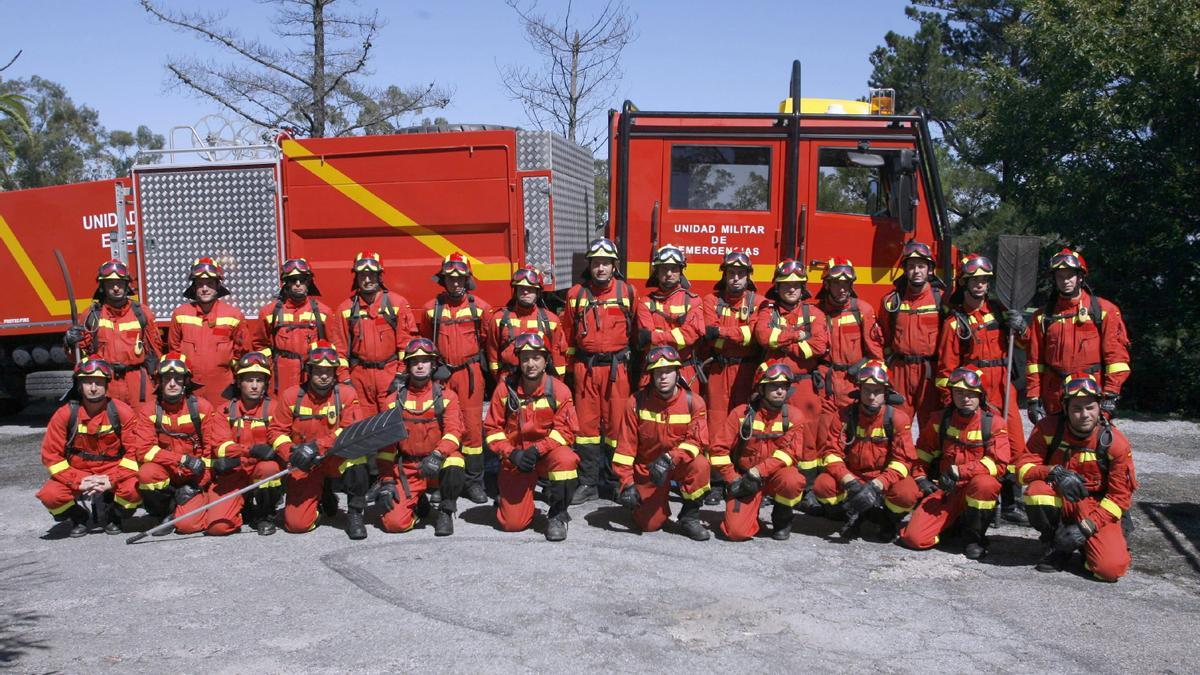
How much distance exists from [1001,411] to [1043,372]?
385 millimetres

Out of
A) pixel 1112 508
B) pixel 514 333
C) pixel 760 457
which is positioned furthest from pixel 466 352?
pixel 1112 508

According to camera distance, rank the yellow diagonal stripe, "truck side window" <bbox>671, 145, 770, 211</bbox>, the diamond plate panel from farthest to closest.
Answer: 1. the diamond plate panel
2. the yellow diagonal stripe
3. "truck side window" <bbox>671, 145, 770, 211</bbox>

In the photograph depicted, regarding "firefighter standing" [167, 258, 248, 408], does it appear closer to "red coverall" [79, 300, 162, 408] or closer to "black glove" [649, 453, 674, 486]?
"red coverall" [79, 300, 162, 408]

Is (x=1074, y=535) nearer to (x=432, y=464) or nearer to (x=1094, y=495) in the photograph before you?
(x=1094, y=495)

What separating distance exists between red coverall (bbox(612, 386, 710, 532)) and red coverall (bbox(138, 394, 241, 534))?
2.67m

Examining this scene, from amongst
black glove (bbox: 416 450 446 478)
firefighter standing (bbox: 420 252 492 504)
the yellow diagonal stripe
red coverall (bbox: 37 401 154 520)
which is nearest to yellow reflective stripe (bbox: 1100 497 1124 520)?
black glove (bbox: 416 450 446 478)

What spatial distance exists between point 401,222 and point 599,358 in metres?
2.27

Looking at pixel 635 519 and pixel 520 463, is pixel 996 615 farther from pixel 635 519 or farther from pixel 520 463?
pixel 520 463

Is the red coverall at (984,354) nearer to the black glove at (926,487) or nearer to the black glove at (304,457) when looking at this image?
the black glove at (926,487)

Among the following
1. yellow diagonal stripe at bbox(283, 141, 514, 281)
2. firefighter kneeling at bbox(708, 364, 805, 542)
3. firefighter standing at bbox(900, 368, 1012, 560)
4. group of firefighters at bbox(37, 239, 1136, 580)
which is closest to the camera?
firefighter standing at bbox(900, 368, 1012, 560)

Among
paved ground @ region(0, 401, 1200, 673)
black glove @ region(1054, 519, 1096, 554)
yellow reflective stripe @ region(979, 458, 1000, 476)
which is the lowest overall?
paved ground @ region(0, 401, 1200, 673)

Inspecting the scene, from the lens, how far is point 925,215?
738 cm

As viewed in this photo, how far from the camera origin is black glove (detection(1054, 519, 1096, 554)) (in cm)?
548

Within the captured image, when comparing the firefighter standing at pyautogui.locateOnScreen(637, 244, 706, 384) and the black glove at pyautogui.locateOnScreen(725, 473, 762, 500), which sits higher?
the firefighter standing at pyautogui.locateOnScreen(637, 244, 706, 384)
